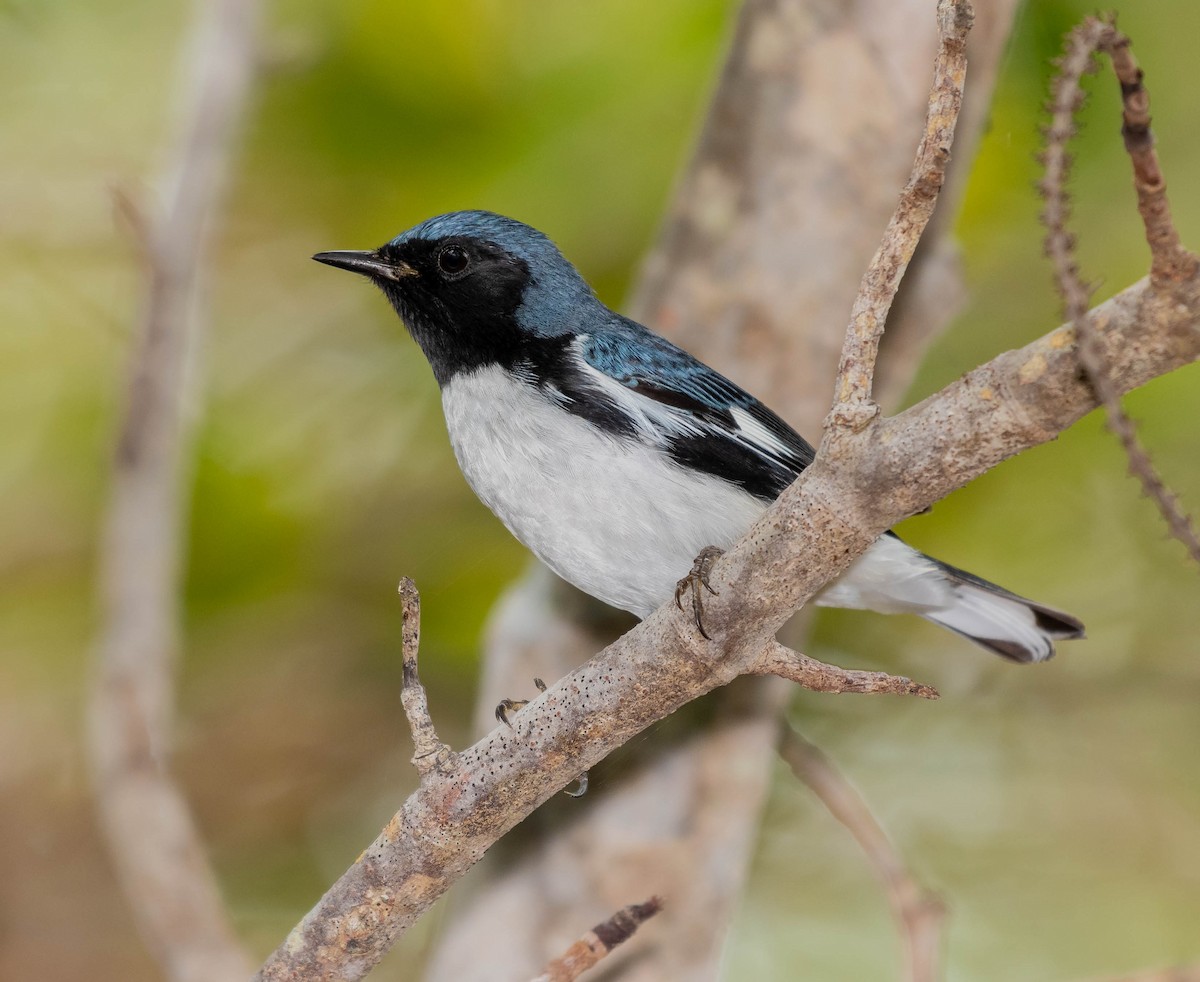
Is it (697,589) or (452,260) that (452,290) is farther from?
(697,589)

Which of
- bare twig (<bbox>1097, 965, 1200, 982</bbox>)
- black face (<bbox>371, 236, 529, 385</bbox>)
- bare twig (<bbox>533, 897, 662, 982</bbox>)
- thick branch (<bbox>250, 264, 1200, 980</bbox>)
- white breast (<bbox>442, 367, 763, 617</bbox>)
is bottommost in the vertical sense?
bare twig (<bbox>1097, 965, 1200, 982</bbox>)

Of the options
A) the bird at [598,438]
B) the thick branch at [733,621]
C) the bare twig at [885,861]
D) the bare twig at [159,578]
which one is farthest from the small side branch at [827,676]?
the bare twig at [159,578]

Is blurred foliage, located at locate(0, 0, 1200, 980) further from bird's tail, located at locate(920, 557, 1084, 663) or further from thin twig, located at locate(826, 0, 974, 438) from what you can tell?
thin twig, located at locate(826, 0, 974, 438)

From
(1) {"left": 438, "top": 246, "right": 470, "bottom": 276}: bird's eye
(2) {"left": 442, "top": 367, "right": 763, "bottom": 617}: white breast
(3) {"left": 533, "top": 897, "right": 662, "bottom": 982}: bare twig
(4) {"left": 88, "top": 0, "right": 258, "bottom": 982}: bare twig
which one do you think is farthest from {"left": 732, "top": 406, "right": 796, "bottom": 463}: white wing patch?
(4) {"left": 88, "top": 0, "right": 258, "bottom": 982}: bare twig

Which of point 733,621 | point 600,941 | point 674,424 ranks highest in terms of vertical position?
point 674,424

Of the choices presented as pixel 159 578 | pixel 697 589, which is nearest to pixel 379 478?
pixel 159 578

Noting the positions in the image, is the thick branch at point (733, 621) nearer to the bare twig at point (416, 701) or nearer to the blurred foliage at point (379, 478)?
the bare twig at point (416, 701)
